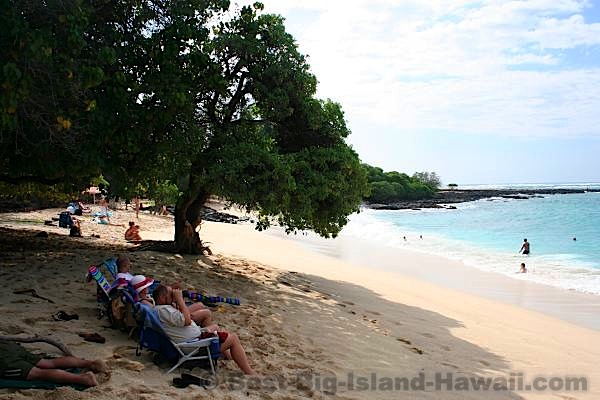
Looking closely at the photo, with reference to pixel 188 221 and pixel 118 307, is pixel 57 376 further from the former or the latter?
pixel 188 221

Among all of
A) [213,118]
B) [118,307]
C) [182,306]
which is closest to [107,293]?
[118,307]

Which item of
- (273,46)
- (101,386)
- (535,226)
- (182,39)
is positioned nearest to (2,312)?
(101,386)

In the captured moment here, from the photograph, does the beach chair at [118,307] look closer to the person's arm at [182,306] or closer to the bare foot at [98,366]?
the person's arm at [182,306]

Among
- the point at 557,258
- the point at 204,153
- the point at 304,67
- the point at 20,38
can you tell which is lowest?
the point at 557,258

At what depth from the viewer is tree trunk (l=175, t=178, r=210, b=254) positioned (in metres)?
12.4

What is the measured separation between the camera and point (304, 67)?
11820 mm

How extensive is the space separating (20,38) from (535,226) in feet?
155

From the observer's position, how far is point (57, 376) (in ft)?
14.5

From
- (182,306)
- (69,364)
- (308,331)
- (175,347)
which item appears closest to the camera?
(69,364)

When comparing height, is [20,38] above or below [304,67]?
below

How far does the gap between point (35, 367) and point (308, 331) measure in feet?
14.0

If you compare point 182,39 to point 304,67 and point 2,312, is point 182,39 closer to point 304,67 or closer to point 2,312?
point 304,67

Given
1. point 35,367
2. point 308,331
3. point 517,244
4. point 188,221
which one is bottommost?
point 517,244

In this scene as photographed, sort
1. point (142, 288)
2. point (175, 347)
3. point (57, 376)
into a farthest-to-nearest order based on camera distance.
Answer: point (142, 288) < point (175, 347) < point (57, 376)
